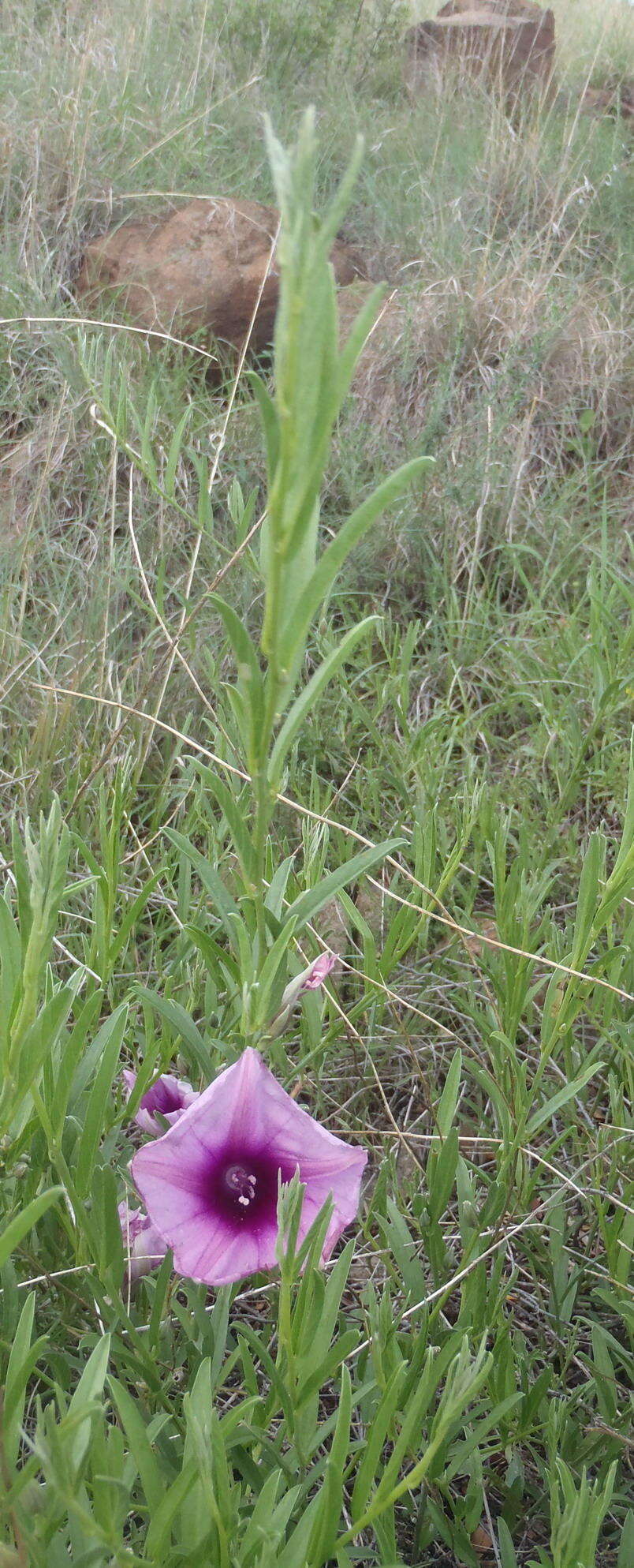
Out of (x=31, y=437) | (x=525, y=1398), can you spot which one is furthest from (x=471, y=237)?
(x=525, y=1398)

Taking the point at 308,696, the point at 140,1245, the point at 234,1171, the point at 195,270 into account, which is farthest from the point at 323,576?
the point at 195,270

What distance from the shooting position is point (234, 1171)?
900mm

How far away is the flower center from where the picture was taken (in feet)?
2.94

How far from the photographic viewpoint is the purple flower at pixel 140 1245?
963 millimetres

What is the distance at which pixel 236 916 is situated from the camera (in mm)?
823

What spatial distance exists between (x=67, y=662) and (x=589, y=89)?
6237 millimetres

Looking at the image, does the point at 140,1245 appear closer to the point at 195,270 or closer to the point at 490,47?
the point at 195,270

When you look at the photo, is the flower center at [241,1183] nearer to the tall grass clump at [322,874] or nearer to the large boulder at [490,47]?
the tall grass clump at [322,874]

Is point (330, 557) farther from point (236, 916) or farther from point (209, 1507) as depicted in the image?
point (209, 1507)

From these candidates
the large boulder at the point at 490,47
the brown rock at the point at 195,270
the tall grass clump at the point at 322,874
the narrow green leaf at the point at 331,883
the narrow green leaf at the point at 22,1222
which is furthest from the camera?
the large boulder at the point at 490,47

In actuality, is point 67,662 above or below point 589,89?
below

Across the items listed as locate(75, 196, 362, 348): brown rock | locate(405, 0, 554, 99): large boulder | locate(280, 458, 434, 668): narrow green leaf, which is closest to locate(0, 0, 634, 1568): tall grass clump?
locate(280, 458, 434, 668): narrow green leaf

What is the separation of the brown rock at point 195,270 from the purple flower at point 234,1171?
3198 millimetres

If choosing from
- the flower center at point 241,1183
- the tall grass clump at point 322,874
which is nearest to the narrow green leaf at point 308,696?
the tall grass clump at point 322,874
